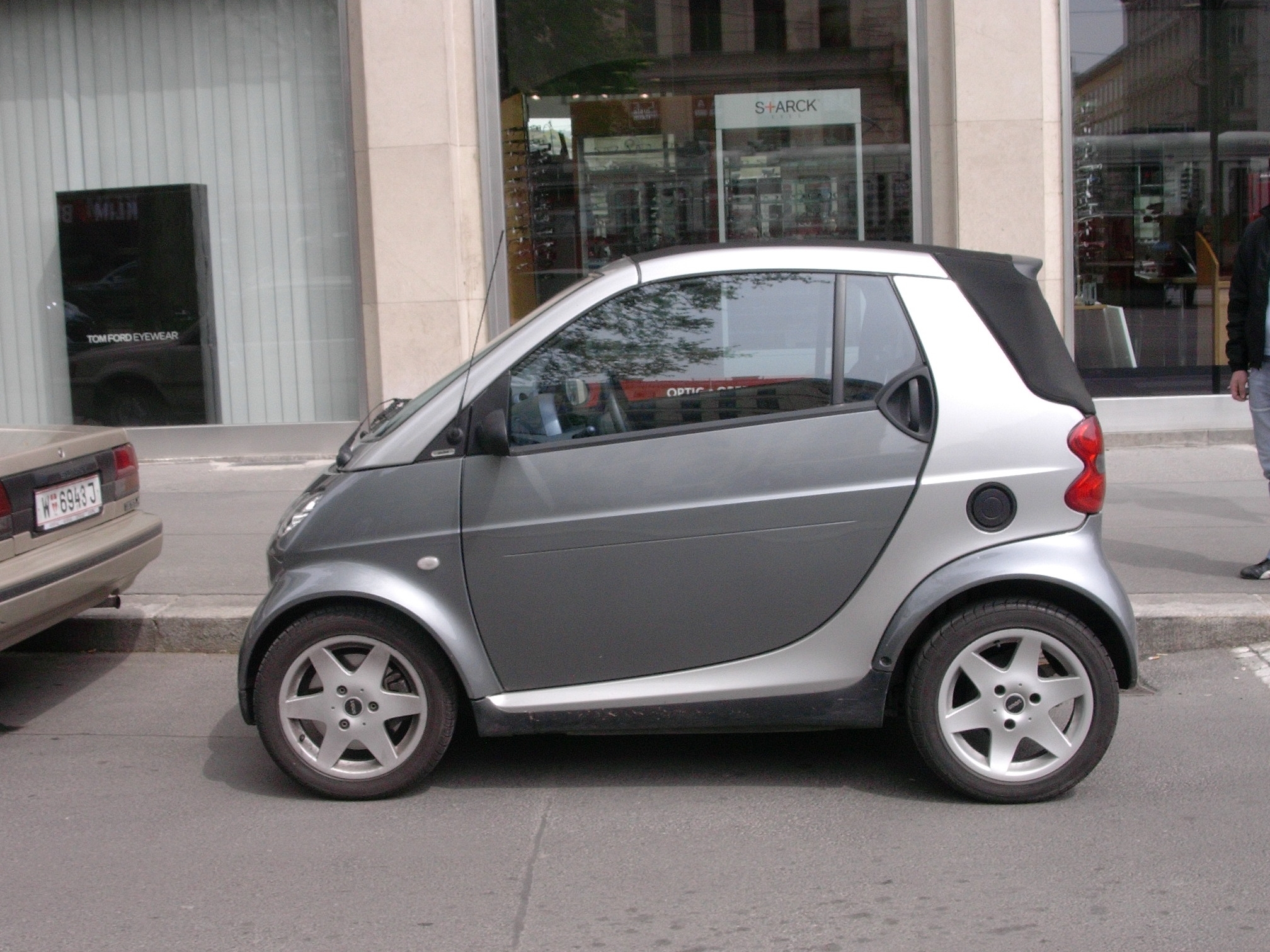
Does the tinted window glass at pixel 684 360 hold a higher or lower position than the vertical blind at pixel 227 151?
lower

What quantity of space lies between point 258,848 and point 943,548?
234cm

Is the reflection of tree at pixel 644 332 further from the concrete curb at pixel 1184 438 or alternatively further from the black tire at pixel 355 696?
the concrete curb at pixel 1184 438

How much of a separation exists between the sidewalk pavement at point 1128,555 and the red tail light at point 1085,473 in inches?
76.2

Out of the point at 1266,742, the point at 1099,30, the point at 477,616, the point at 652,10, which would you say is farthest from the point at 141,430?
the point at 1266,742

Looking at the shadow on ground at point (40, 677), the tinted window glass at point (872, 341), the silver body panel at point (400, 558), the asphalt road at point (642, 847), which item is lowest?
the asphalt road at point (642, 847)

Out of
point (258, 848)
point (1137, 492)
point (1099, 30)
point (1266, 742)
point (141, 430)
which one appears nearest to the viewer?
point (258, 848)

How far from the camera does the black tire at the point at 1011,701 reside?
14.0 ft

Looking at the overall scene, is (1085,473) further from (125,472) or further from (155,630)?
(155,630)

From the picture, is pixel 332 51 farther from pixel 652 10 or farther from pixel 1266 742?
pixel 1266 742

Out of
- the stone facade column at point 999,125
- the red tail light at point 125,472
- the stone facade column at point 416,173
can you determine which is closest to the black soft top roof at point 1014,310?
the red tail light at point 125,472

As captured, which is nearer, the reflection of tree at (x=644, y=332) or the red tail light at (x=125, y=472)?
the reflection of tree at (x=644, y=332)

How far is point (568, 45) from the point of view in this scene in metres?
10.7

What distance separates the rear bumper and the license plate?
9 cm

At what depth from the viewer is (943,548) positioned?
14.0ft
